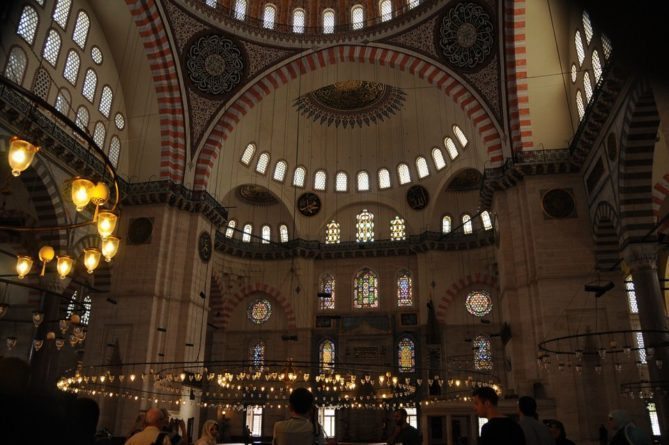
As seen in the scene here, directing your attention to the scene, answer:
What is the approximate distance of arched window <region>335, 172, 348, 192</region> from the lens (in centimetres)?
2583

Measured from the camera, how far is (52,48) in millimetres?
14516

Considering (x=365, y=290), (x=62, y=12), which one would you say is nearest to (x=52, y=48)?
(x=62, y=12)

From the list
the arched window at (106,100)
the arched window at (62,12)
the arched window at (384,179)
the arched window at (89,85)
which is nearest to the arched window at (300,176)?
the arched window at (384,179)

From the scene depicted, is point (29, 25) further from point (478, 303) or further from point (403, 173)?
point (478, 303)

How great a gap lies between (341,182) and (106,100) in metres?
11.8

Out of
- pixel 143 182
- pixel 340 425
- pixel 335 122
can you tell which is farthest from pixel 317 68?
pixel 340 425

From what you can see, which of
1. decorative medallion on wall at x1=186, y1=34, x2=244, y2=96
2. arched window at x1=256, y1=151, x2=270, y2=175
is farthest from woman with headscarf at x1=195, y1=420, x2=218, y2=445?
arched window at x1=256, y1=151, x2=270, y2=175

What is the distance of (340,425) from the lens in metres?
22.8

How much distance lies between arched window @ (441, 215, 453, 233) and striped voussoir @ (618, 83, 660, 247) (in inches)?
479

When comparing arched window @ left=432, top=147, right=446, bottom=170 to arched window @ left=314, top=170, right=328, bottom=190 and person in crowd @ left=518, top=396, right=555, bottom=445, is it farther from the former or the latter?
person in crowd @ left=518, top=396, right=555, bottom=445

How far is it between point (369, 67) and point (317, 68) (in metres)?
2.03

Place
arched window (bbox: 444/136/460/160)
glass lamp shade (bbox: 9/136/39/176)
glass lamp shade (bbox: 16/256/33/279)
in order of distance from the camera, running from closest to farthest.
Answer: glass lamp shade (bbox: 9/136/39/176) → glass lamp shade (bbox: 16/256/33/279) → arched window (bbox: 444/136/460/160)

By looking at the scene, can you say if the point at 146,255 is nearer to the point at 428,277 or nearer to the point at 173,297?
the point at 173,297

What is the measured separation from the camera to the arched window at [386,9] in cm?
1938
